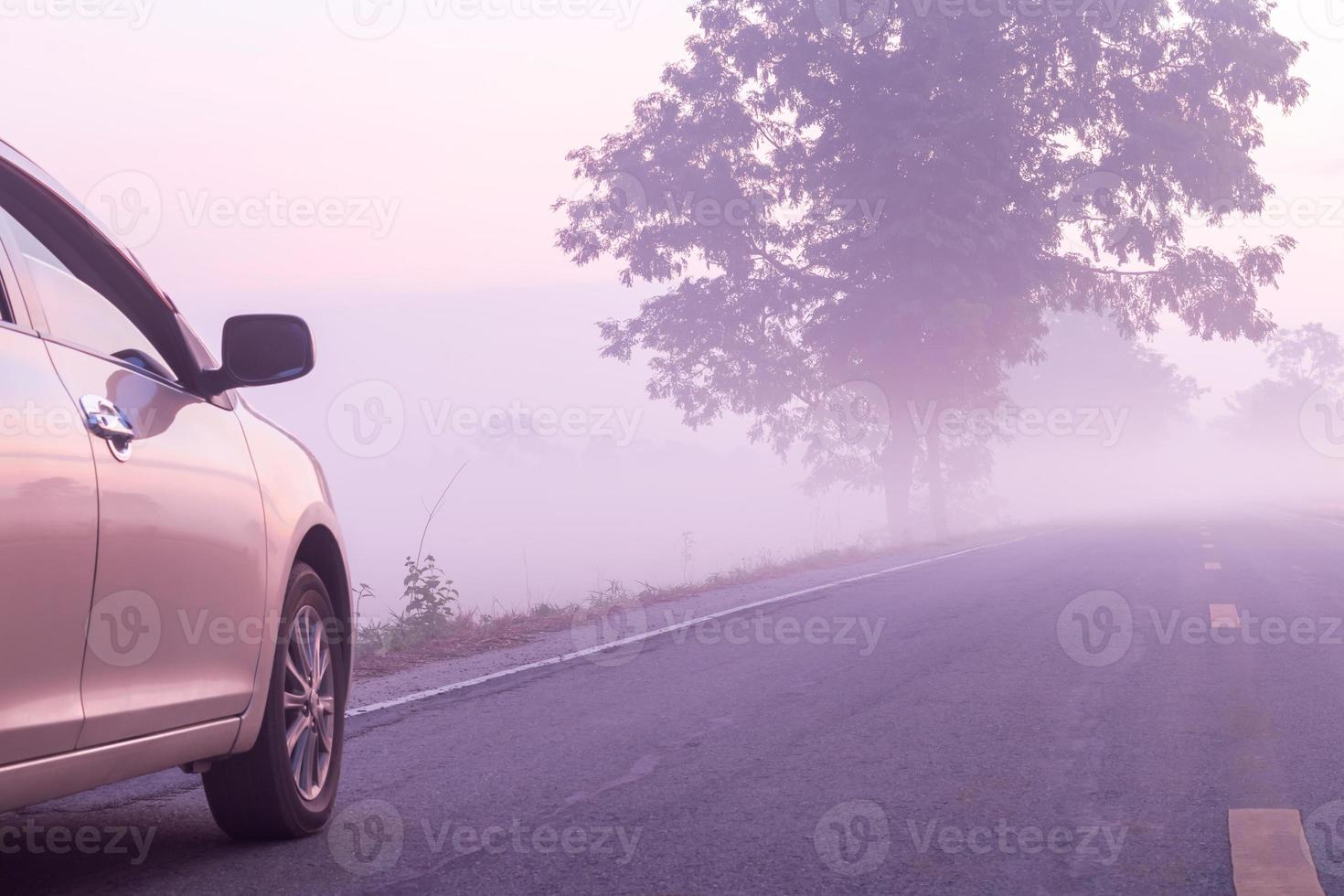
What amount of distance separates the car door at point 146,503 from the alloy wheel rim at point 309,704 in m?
0.39

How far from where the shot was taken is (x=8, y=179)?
3221 millimetres

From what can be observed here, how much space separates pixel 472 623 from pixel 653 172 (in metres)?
20.7

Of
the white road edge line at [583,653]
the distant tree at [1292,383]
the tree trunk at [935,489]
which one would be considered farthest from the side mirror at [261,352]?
the distant tree at [1292,383]

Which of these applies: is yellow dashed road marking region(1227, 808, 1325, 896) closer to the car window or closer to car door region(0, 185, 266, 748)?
car door region(0, 185, 266, 748)

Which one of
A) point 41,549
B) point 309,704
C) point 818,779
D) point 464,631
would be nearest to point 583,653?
point 464,631

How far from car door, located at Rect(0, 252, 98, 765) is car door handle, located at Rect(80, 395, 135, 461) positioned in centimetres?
8

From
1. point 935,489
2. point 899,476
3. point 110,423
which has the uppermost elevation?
point 899,476

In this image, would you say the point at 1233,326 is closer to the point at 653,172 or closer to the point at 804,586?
the point at 653,172

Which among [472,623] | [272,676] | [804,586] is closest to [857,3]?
[804,586]

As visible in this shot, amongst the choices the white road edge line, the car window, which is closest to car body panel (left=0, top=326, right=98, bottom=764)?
the car window

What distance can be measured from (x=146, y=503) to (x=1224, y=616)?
9.19m

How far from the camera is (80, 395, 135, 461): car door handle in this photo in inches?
119

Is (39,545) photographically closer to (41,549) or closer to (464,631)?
(41,549)

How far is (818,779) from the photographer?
16.2 ft
